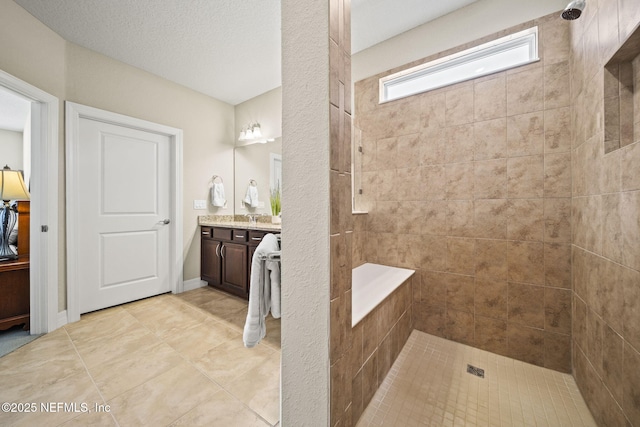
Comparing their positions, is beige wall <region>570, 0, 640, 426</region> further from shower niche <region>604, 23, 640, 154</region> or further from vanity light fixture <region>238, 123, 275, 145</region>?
vanity light fixture <region>238, 123, 275, 145</region>

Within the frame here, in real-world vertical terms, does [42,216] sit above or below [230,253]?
above

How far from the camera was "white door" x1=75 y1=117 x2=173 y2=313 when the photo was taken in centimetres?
229

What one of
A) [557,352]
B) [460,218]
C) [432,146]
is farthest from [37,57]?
[557,352]

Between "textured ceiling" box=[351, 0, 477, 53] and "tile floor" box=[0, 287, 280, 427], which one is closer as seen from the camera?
"tile floor" box=[0, 287, 280, 427]

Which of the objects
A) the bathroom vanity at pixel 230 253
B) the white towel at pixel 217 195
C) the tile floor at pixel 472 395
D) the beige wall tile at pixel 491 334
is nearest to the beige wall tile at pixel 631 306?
the tile floor at pixel 472 395

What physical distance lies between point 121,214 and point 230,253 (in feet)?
3.95

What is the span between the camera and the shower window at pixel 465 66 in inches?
64.7

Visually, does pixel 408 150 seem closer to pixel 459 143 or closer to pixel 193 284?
pixel 459 143

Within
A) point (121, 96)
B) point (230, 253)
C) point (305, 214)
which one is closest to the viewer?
point (305, 214)

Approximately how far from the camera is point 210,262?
301 centimetres

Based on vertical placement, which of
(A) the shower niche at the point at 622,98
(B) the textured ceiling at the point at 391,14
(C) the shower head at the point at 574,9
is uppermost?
(B) the textured ceiling at the point at 391,14

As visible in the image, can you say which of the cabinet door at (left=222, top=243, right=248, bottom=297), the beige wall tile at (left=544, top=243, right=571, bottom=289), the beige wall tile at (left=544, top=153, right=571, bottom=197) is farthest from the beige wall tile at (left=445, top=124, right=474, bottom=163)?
the cabinet door at (left=222, top=243, right=248, bottom=297)

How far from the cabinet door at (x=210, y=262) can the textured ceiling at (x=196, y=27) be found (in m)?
2.04

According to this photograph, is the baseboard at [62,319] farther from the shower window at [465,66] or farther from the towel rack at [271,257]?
the shower window at [465,66]
